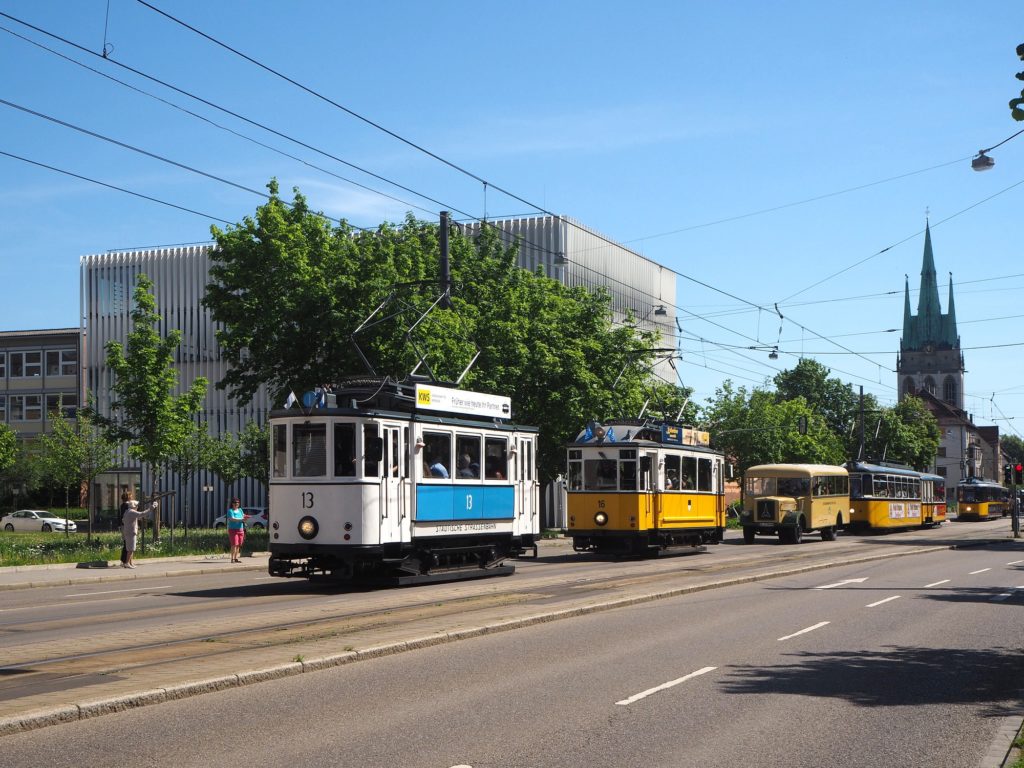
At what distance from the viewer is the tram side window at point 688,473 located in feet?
105

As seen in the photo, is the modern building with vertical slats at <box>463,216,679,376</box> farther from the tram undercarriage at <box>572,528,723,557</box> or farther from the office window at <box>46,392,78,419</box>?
the tram undercarriage at <box>572,528,723,557</box>

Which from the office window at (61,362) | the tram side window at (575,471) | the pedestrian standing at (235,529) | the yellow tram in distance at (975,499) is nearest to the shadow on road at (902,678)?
the tram side window at (575,471)

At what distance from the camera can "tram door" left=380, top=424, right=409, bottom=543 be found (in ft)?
66.0

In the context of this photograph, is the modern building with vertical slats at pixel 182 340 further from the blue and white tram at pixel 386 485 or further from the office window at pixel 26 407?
the blue and white tram at pixel 386 485

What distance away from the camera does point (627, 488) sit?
2984 cm

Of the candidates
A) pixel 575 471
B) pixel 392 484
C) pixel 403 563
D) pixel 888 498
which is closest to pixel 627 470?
pixel 575 471

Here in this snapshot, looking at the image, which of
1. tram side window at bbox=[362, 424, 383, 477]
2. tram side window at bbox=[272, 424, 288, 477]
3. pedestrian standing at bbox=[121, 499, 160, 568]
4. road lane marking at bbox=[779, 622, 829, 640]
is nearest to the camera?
road lane marking at bbox=[779, 622, 829, 640]

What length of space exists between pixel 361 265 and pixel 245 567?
11.4 m

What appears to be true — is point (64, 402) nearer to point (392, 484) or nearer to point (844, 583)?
point (392, 484)

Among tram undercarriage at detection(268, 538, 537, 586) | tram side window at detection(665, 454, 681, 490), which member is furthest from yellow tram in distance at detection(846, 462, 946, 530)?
tram undercarriage at detection(268, 538, 537, 586)

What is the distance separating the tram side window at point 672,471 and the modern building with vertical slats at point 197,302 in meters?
41.1

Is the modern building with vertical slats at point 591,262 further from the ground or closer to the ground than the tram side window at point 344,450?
further from the ground

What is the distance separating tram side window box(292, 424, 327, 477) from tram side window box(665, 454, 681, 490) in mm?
13146

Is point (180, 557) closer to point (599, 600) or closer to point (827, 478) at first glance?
point (599, 600)
